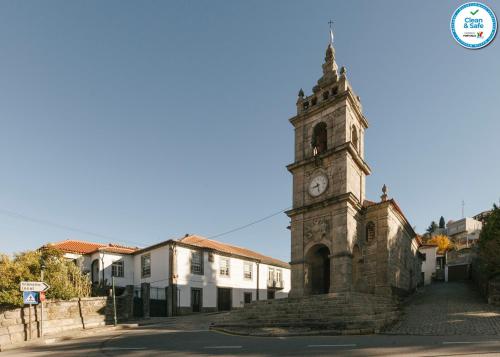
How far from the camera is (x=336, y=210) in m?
21.8

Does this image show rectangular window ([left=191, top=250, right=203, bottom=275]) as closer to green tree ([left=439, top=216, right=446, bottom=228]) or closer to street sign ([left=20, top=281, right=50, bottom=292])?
street sign ([left=20, top=281, right=50, bottom=292])

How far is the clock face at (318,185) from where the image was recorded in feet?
75.6

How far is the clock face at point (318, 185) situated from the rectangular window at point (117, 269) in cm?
1988

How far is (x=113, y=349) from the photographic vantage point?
40.0ft

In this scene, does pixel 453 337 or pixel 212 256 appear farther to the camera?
pixel 212 256

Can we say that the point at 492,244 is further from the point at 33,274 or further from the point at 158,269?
the point at 33,274

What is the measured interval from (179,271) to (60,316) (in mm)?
11311

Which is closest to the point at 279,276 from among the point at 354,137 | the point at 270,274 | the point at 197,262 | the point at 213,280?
the point at 270,274

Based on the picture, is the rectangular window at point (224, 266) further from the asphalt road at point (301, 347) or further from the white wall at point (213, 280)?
the asphalt road at point (301, 347)

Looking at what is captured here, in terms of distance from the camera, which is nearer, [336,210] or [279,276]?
[336,210]

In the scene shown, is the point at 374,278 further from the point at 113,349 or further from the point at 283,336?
the point at 113,349

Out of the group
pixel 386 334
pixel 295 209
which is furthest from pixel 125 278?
pixel 386 334

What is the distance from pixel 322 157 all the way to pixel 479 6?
12.0 m

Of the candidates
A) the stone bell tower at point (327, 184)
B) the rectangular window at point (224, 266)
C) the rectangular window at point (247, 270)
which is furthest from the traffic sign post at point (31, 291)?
the rectangular window at point (247, 270)
